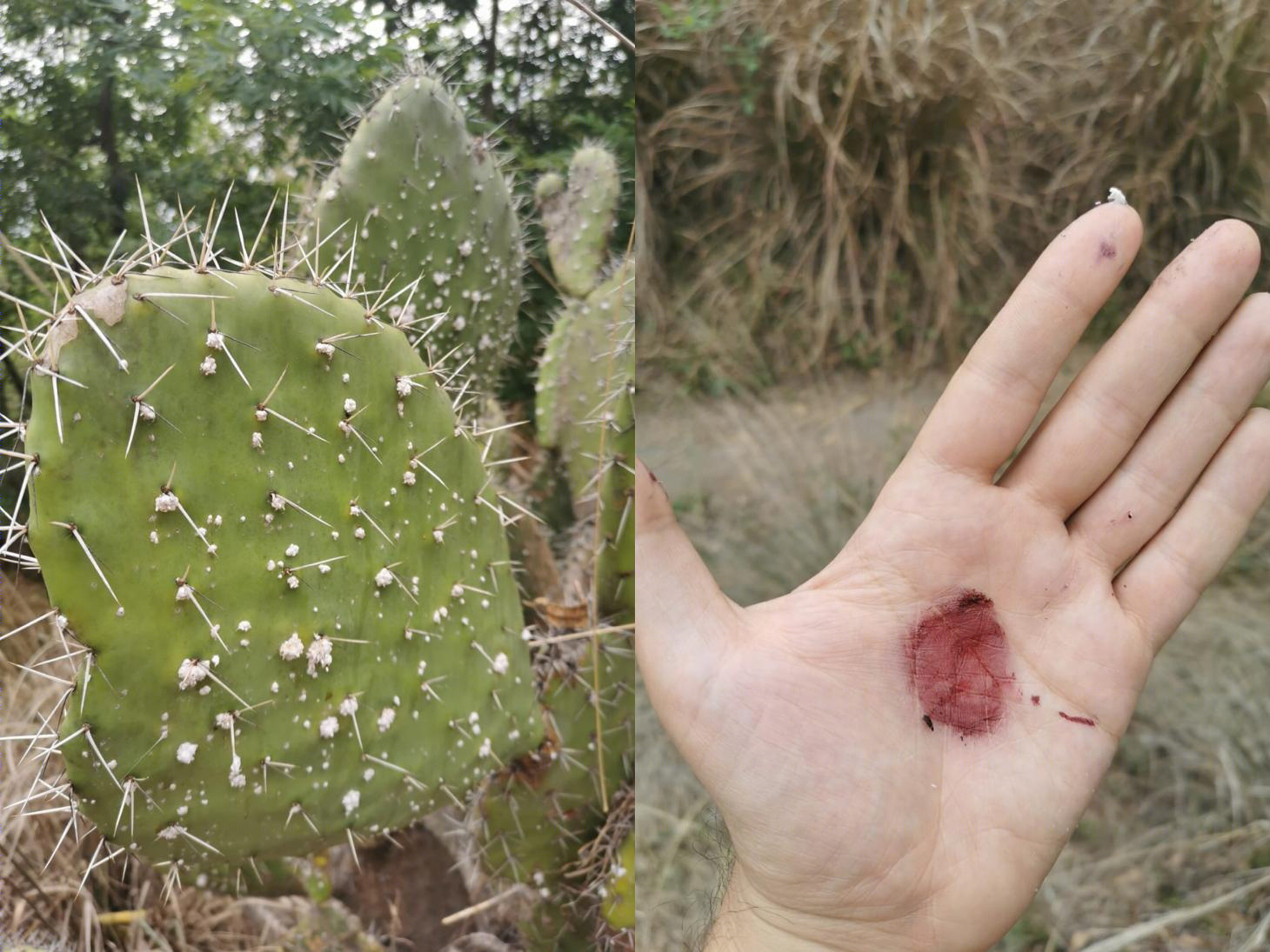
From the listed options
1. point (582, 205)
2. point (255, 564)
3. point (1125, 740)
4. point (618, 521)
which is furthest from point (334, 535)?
point (1125, 740)

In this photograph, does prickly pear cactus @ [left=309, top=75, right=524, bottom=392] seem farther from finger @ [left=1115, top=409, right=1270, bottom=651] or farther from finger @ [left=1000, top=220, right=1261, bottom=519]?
finger @ [left=1115, top=409, right=1270, bottom=651]

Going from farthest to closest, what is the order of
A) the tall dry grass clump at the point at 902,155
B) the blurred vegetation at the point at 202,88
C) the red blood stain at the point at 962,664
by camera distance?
1. the tall dry grass clump at the point at 902,155
2. the red blood stain at the point at 962,664
3. the blurred vegetation at the point at 202,88

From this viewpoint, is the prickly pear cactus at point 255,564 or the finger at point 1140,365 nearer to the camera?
the prickly pear cactus at point 255,564

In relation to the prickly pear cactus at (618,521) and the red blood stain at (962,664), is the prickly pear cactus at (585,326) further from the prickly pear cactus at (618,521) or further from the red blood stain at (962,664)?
the red blood stain at (962,664)

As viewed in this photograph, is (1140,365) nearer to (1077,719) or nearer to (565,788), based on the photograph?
(1077,719)

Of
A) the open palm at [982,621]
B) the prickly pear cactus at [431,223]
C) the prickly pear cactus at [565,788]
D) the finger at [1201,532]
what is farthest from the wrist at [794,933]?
the prickly pear cactus at [431,223]

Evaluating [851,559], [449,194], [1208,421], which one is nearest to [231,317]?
[449,194]
